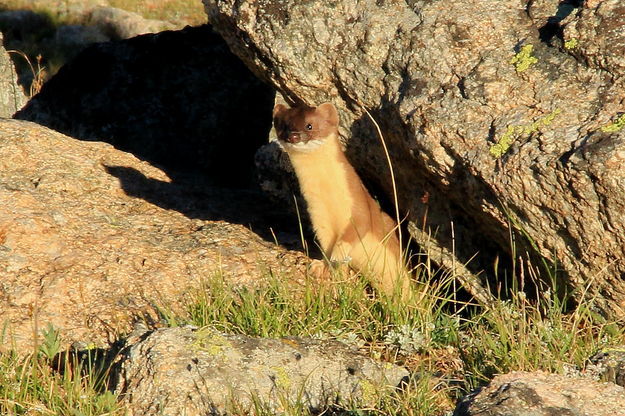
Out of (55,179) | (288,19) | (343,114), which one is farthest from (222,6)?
(55,179)

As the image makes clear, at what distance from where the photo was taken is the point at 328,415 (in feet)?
13.8

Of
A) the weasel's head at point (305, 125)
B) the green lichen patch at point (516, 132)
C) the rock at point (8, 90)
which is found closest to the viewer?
the green lichen patch at point (516, 132)

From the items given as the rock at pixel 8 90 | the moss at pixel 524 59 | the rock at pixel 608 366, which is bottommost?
the rock at pixel 8 90

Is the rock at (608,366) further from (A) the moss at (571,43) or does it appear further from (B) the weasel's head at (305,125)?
(B) the weasel's head at (305,125)

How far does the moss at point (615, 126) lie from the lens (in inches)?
182

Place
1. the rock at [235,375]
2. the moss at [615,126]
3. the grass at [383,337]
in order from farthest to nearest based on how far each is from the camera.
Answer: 1. the moss at [615,126]
2. the grass at [383,337]
3. the rock at [235,375]

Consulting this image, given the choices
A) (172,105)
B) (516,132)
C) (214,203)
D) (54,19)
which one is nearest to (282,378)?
(516,132)

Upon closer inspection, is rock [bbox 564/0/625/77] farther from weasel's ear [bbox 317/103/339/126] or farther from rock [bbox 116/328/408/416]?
rock [bbox 116/328/408/416]

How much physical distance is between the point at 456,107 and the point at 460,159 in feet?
1.01

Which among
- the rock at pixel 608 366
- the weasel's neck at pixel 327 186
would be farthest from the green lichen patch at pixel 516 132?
the weasel's neck at pixel 327 186

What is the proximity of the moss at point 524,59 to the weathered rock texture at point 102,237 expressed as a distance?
6.69ft

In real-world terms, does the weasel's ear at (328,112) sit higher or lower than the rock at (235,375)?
higher

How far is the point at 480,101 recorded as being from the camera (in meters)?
5.17

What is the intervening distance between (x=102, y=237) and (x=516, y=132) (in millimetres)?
2876
